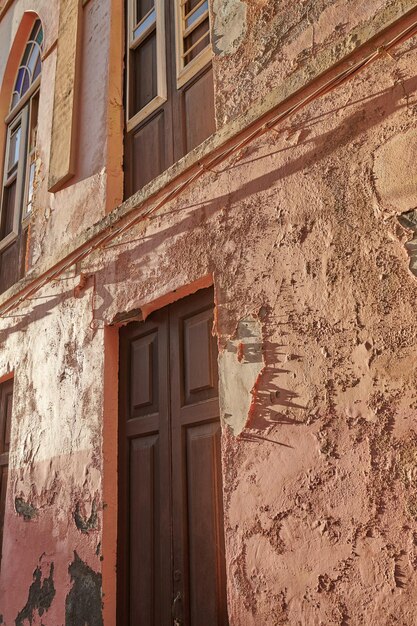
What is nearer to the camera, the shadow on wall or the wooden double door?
the shadow on wall

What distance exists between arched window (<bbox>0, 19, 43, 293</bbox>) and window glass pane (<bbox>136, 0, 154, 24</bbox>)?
1897mm

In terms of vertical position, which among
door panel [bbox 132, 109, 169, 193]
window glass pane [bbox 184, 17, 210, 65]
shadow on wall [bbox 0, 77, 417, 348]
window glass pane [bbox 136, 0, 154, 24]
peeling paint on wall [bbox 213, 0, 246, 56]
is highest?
window glass pane [bbox 136, 0, 154, 24]

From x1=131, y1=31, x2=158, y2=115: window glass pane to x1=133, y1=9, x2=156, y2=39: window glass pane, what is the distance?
8 cm

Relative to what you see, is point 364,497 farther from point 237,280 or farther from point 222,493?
point 237,280

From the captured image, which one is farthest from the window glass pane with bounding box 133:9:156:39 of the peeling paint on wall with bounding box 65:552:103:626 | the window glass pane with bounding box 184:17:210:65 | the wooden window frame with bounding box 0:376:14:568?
the peeling paint on wall with bounding box 65:552:103:626

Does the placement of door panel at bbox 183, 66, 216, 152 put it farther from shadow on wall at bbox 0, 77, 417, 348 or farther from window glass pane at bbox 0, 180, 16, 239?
window glass pane at bbox 0, 180, 16, 239

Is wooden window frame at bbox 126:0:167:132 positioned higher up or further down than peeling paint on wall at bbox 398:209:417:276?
higher up

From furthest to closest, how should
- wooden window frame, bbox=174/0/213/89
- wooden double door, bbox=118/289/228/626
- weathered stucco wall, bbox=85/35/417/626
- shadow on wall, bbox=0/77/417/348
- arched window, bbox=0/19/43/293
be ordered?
arched window, bbox=0/19/43/293 → wooden window frame, bbox=174/0/213/89 → wooden double door, bbox=118/289/228/626 → shadow on wall, bbox=0/77/417/348 → weathered stucco wall, bbox=85/35/417/626

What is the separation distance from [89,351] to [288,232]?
71.7 inches

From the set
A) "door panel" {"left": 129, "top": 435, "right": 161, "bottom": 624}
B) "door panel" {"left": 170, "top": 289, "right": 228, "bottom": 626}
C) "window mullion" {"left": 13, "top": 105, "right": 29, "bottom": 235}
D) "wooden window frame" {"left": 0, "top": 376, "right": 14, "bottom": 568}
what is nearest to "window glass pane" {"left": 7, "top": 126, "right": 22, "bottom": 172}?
"window mullion" {"left": 13, "top": 105, "right": 29, "bottom": 235}

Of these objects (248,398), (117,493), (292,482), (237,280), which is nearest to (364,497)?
(292,482)

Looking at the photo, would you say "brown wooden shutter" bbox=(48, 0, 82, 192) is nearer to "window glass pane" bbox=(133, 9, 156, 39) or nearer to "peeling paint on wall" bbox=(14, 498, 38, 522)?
"window glass pane" bbox=(133, 9, 156, 39)

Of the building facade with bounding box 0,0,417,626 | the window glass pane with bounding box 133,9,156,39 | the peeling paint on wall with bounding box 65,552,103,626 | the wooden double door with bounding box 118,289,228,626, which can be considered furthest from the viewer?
the window glass pane with bounding box 133,9,156,39

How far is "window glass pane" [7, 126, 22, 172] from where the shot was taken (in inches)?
271
